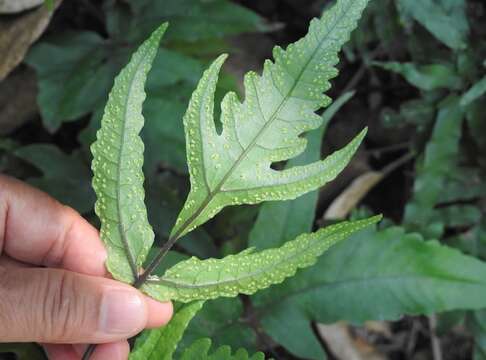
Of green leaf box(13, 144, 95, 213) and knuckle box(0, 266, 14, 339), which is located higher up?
knuckle box(0, 266, 14, 339)

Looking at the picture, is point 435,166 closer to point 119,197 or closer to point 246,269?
point 246,269

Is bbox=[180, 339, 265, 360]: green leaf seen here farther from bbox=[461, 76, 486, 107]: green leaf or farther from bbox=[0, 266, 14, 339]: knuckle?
bbox=[461, 76, 486, 107]: green leaf

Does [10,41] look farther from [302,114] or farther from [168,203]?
[302,114]

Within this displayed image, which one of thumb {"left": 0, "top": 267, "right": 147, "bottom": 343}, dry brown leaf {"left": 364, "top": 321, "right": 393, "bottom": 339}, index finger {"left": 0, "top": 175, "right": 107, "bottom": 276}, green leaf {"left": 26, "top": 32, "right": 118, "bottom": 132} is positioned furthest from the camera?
dry brown leaf {"left": 364, "top": 321, "right": 393, "bottom": 339}

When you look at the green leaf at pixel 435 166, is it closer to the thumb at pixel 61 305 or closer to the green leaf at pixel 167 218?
the green leaf at pixel 167 218

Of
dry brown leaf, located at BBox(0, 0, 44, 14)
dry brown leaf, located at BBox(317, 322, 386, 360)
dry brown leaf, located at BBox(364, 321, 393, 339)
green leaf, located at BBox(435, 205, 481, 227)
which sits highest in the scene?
dry brown leaf, located at BBox(0, 0, 44, 14)

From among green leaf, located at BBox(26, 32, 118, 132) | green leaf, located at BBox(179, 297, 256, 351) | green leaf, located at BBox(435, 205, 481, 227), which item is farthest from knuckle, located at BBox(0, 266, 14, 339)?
green leaf, located at BBox(435, 205, 481, 227)
